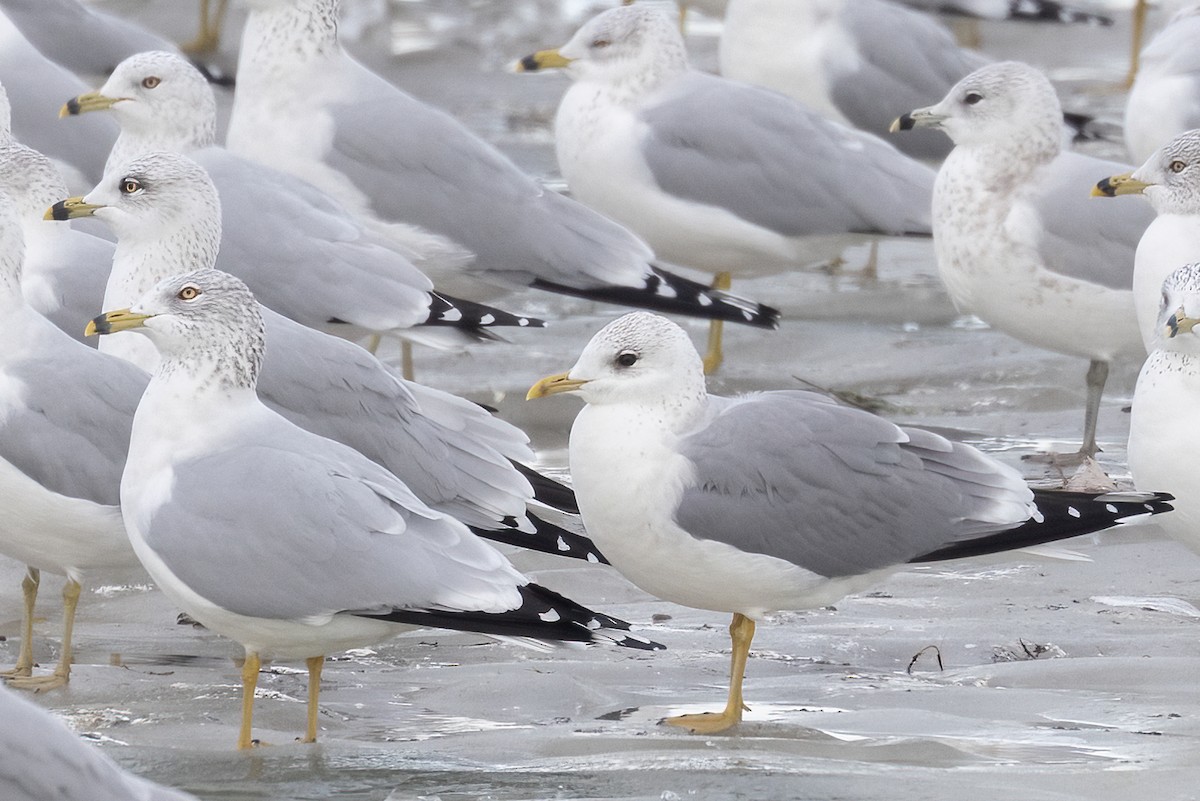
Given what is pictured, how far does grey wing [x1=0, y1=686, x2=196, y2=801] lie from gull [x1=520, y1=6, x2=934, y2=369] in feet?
15.7

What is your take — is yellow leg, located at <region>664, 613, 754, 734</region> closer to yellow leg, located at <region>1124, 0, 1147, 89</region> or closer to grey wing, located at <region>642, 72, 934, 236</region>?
grey wing, located at <region>642, 72, 934, 236</region>

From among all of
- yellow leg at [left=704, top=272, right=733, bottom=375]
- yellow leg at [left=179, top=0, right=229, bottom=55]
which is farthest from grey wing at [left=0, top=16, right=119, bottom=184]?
yellow leg at [left=179, top=0, right=229, bottom=55]

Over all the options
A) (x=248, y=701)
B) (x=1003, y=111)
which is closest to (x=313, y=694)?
(x=248, y=701)

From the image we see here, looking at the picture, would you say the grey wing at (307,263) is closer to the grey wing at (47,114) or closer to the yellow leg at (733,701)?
the grey wing at (47,114)

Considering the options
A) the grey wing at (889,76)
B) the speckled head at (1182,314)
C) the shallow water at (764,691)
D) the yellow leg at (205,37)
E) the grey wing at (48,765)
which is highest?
the speckled head at (1182,314)

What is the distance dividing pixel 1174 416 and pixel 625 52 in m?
3.43

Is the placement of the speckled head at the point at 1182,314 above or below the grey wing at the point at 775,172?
above

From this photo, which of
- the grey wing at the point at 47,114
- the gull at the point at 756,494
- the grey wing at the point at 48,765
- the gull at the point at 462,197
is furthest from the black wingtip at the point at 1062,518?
the grey wing at the point at 47,114

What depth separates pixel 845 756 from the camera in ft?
12.7

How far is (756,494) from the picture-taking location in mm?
4500

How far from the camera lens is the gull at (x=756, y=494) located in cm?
446

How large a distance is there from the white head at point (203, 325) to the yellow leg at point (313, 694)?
0.60 meters

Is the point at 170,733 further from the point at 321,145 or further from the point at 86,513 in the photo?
the point at 321,145

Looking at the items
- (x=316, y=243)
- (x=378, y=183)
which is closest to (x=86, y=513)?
(x=316, y=243)
